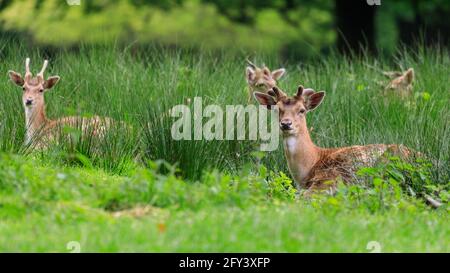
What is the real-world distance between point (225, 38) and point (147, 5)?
2.65 m

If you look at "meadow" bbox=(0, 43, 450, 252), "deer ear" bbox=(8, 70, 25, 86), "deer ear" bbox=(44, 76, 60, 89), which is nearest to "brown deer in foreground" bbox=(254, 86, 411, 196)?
"meadow" bbox=(0, 43, 450, 252)

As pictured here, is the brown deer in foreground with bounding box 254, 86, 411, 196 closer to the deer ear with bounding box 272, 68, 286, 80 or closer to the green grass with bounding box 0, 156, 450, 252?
the green grass with bounding box 0, 156, 450, 252

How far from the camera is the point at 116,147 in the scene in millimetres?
10648

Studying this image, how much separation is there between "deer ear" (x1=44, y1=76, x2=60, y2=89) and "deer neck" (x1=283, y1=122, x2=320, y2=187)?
3100mm

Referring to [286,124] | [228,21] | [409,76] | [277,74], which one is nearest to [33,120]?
[286,124]

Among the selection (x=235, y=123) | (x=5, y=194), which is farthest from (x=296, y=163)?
(x=5, y=194)

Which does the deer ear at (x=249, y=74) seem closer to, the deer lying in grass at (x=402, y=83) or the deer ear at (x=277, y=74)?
the deer ear at (x=277, y=74)

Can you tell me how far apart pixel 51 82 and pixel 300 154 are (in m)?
3.30

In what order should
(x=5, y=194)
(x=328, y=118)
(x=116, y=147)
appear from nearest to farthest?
(x=5, y=194) → (x=116, y=147) → (x=328, y=118)

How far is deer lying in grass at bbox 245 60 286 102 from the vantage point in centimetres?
1297

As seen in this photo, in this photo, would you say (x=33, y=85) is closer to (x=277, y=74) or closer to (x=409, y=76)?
(x=277, y=74)

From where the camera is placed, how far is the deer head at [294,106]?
1048cm
